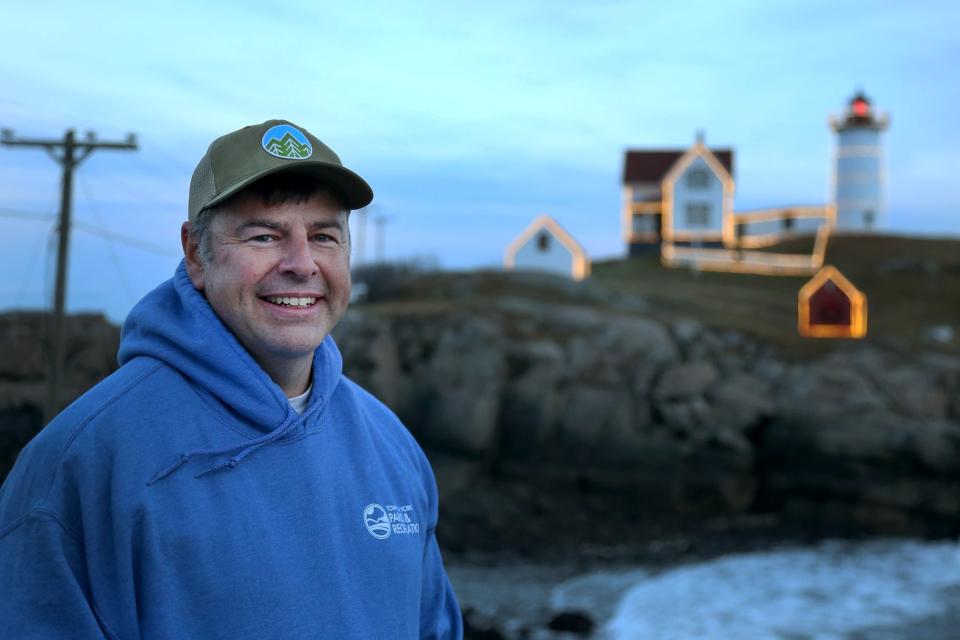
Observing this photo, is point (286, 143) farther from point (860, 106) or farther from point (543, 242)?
point (860, 106)

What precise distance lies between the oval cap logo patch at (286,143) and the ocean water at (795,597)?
1467 centimetres

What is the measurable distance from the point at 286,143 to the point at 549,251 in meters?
43.0

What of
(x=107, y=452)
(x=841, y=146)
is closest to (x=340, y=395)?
(x=107, y=452)

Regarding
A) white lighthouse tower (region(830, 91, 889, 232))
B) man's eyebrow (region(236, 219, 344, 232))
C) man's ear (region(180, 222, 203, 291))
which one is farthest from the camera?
white lighthouse tower (region(830, 91, 889, 232))

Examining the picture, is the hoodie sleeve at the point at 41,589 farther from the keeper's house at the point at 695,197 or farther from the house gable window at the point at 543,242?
the keeper's house at the point at 695,197

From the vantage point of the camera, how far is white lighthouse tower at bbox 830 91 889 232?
59.8m

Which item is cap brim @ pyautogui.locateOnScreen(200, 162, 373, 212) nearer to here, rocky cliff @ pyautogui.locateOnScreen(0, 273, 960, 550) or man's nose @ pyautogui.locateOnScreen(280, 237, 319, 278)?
man's nose @ pyautogui.locateOnScreen(280, 237, 319, 278)

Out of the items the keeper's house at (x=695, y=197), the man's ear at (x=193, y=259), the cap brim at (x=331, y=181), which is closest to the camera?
the cap brim at (x=331, y=181)

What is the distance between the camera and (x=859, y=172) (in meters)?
60.3

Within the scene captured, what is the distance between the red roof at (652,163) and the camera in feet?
182

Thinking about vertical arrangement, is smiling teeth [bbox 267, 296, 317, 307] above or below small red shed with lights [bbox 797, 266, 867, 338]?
above

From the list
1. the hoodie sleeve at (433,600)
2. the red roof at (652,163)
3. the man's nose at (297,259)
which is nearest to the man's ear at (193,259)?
the man's nose at (297,259)

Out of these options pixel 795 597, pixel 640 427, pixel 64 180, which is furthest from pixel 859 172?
pixel 64 180

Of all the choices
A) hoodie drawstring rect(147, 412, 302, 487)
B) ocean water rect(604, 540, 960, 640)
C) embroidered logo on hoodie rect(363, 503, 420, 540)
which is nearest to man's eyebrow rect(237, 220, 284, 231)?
hoodie drawstring rect(147, 412, 302, 487)
